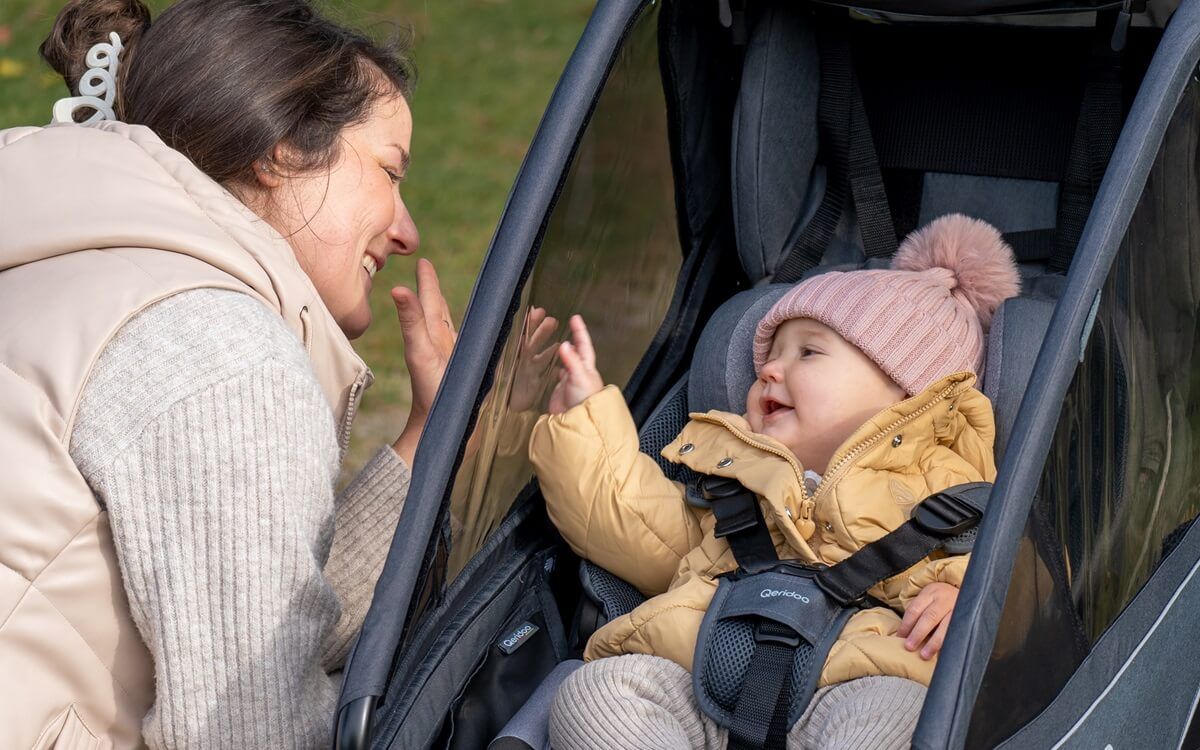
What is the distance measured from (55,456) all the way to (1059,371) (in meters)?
1.14

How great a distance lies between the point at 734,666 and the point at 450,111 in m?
4.60

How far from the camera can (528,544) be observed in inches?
88.4

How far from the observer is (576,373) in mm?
2262

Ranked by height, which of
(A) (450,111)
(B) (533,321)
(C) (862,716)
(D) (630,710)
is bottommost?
(A) (450,111)

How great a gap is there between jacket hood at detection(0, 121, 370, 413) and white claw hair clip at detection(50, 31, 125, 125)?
0.15 m

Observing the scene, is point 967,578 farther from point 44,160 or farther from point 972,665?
point 44,160

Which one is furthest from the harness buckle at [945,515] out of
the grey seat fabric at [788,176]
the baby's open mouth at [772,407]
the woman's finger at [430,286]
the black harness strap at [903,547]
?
the woman's finger at [430,286]

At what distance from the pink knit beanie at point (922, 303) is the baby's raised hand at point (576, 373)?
32cm

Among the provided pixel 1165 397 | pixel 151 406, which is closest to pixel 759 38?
pixel 1165 397

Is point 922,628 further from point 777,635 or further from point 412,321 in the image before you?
point 412,321

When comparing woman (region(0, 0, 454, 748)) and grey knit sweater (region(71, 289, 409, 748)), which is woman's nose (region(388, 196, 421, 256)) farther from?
grey knit sweater (region(71, 289, 409, 748))

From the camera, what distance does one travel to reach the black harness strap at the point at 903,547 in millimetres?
1956

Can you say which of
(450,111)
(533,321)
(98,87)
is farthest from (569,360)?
(450,111)

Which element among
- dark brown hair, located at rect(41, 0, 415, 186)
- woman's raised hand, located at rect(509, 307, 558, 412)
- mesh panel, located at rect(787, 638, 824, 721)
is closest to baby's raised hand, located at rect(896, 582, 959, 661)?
mesh panel, located at rect(787, 638, 824, 721)
